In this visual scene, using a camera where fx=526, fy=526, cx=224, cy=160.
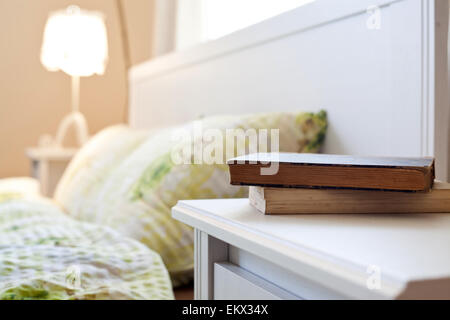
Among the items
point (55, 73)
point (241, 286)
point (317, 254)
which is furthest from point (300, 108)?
point (55, 73)

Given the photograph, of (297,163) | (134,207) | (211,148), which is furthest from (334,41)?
(297,163)

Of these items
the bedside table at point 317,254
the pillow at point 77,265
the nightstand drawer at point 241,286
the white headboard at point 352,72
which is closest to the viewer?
the bedside table at point 317,254

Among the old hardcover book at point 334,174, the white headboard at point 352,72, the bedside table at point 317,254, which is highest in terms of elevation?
the white headboard at point 352,72

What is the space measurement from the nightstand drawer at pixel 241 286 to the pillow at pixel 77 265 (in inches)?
8.8

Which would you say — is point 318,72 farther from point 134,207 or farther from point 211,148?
point 134,207

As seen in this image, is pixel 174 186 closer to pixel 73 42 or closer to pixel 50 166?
pixel 50 166

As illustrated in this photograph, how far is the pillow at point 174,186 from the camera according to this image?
3.11 ft

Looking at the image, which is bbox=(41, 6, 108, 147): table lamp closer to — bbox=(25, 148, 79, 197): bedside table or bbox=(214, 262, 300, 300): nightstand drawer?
bbox=(25, 148, 79, 197): bedside table

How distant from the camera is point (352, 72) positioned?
1021mm

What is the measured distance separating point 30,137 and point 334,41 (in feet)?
7.16

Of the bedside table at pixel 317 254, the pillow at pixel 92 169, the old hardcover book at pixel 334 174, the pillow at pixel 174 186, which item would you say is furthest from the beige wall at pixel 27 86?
the old hardcover book at pixel 334 174

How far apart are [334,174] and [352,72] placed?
576mm

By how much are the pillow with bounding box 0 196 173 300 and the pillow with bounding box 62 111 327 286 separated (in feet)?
0.20

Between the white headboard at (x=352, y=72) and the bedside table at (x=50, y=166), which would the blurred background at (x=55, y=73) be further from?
the white headboard at (x=352, y=72)
